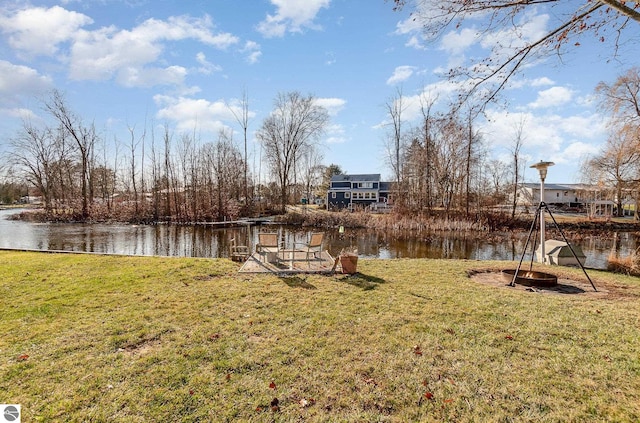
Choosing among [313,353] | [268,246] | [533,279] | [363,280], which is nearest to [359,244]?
[268,246]

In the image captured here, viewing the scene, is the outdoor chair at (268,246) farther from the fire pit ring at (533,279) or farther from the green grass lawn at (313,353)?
the fire pit ring at (533,279)

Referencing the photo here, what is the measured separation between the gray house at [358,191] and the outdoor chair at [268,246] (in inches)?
1341

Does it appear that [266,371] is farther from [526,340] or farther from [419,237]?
[419,237]

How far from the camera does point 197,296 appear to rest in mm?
5770

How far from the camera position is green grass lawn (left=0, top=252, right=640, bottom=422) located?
2.77 m

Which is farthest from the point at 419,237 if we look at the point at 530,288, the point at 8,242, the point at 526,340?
the point at 8,242

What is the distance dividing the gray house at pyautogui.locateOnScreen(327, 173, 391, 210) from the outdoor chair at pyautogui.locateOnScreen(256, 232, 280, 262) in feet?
112

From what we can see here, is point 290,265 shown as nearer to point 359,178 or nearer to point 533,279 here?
point 533,279

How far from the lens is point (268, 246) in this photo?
337 inches

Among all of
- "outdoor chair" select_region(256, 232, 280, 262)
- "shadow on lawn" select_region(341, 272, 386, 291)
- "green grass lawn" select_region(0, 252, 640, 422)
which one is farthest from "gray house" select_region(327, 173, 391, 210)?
"green grass lawn" select_region(0, 252, 640, 422)

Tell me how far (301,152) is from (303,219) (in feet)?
44.7

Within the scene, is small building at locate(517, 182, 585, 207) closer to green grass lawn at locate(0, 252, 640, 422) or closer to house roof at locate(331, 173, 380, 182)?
house roof at locate(331, 173, 380, 182)

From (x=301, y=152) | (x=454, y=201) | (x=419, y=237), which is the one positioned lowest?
(x=419, y=237)

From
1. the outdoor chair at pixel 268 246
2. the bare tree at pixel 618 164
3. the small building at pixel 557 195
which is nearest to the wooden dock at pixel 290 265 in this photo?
the outdoor chair at pixel 268 246
